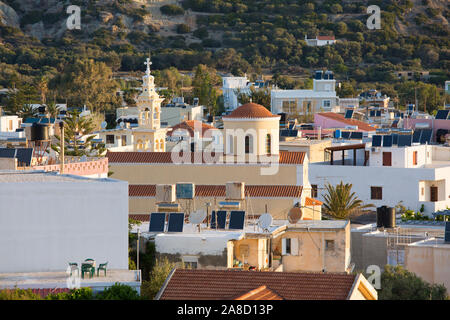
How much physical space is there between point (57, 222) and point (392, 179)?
2429cm

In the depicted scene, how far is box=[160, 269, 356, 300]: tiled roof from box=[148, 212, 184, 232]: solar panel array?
7838mm

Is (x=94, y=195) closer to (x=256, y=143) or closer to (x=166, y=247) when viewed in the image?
(x=166, y=247)

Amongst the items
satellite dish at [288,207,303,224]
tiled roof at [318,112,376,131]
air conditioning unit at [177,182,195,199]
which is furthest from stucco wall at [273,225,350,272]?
tiled roof at [318,112,376,131]

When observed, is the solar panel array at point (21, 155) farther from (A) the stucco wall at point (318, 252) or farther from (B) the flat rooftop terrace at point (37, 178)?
(A) the stucco wall at point (318, 252)

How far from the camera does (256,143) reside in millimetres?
37219

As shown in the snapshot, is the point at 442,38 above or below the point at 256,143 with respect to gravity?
above

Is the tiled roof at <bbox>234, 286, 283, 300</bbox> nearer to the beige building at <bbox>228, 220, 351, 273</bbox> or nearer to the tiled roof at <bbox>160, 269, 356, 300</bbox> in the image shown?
the tiled roof at <bbox>160, 269, 356, 300</bbox>

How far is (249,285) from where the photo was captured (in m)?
19.2

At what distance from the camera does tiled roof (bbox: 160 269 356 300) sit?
61.9ft

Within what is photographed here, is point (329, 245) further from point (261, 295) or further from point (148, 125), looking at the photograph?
point (148, 125)

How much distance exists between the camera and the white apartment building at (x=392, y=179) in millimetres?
43938
